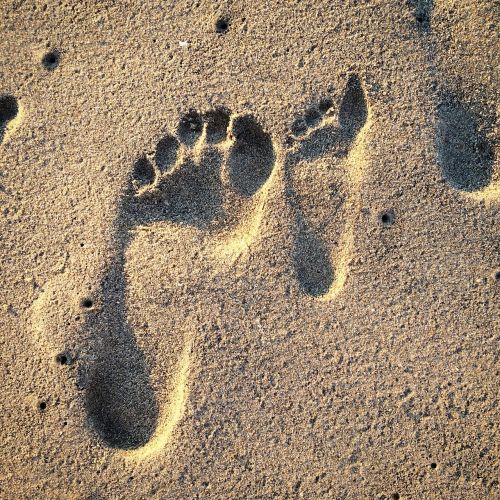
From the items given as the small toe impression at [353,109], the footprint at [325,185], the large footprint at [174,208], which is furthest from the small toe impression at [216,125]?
the small toe impression at [353,109]

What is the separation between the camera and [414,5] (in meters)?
1.53

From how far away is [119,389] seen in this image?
4.85 ft

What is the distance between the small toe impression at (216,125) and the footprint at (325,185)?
21cm

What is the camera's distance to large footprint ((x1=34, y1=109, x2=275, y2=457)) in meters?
1.48

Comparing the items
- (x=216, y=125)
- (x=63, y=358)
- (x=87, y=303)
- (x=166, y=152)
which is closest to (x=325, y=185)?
(x=216, y=125)

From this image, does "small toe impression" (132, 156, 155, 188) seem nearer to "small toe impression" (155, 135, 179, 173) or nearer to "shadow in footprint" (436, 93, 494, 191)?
"small toe impression" (155, 135, 179, 173)

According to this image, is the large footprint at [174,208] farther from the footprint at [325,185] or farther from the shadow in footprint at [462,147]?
the shadow in footprint at [462,147]

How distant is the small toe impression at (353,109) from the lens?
4.99ft

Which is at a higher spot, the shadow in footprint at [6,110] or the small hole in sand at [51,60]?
the small hole in sand at [51,60]

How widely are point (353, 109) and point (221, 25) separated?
0.47m

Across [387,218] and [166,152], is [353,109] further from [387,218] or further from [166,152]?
[166,152]

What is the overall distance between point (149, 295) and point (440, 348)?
Result: 85 cm

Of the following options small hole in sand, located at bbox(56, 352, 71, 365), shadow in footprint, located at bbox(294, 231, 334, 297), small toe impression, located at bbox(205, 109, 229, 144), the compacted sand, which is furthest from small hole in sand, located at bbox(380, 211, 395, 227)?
small hole in sand, located at bbox(56, 352, 71, 365)

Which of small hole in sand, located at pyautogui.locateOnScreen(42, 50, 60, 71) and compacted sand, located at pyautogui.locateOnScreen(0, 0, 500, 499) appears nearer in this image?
compacted sand, located at pyautogui.locateOnScreen(0, 0, 500, 499)
